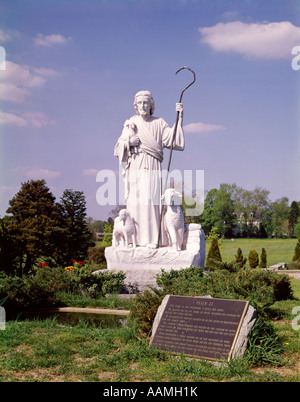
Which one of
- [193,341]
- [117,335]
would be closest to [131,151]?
[117,335]

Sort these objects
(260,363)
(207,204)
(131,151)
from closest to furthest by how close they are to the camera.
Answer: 1. (260,363)
2. (131,151)
3. (207,204)

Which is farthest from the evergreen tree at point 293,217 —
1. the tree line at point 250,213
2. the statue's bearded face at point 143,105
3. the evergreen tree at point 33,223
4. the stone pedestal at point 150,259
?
the statue's bearded face at point 143,105

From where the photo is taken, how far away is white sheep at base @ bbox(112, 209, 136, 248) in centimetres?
1009

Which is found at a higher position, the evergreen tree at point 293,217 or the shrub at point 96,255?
the evergreen tree at point 293,217

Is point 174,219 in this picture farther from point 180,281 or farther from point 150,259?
point 180,281

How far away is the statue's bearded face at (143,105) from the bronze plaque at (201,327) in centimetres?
647

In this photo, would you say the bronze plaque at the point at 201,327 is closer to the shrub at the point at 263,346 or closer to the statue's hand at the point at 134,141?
the shrub at the point at 263,346

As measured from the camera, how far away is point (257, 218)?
49375 millimetres

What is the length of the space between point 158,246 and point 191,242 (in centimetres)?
84

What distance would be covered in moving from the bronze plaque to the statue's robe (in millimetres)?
5037

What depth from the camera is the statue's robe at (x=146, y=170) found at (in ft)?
33.6
